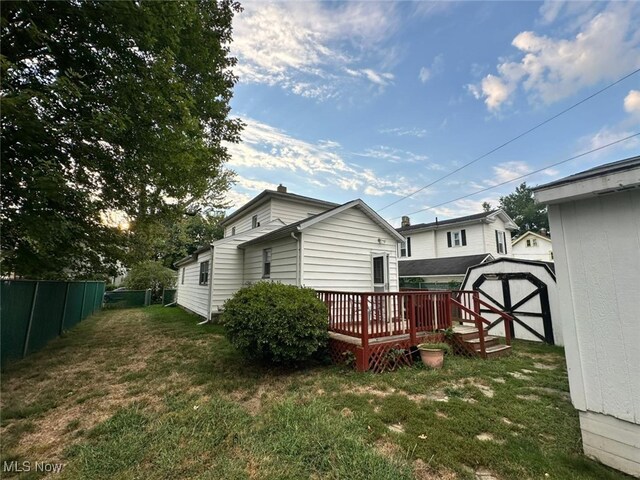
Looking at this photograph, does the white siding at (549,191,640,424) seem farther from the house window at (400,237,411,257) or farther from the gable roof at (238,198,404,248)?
the house window at (400,237,411,257)

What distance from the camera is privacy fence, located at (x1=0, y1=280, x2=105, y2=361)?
18.8 ft

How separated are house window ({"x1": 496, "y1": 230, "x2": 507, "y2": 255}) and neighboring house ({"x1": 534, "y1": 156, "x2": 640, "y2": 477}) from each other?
19226mm

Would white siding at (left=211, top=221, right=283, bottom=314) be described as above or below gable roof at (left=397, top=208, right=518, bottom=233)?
below

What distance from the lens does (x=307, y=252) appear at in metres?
8.37

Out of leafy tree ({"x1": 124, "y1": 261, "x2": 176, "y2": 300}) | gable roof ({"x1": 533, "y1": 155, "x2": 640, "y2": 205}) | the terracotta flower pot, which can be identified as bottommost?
Result: the terracotta flower pot

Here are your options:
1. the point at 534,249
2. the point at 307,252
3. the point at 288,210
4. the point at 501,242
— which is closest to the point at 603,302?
the point at 307,252

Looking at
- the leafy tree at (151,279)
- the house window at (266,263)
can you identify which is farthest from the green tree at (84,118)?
the leafy tree at (151,279)

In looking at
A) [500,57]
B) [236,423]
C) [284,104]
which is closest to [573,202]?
[236,423]

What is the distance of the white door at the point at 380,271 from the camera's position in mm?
9633

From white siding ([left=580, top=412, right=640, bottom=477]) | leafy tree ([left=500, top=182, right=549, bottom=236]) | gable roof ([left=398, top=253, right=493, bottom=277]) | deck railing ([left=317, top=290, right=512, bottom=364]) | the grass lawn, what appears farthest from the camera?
leafy tree ([left=500, top=182, right=549, bottom=236])

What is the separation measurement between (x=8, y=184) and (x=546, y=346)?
12848mm

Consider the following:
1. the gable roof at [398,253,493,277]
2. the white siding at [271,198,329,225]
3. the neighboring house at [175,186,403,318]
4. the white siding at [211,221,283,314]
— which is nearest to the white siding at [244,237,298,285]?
the neighboring house at [175,186,403,318]

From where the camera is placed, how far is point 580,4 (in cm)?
743

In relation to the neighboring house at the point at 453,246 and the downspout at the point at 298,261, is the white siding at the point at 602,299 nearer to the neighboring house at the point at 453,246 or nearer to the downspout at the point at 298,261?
the downspout at the point at 298,261
